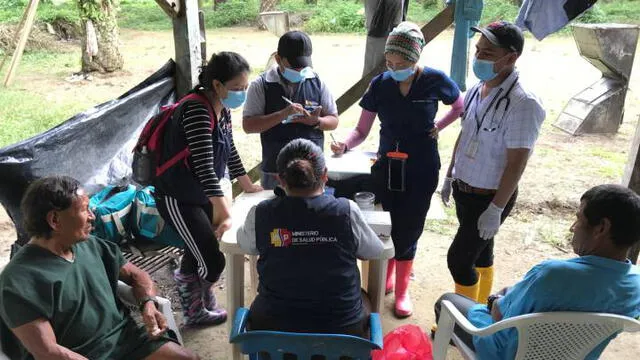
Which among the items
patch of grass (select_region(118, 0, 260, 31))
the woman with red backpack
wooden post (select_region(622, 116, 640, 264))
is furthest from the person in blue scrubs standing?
patch of grass (select_region(118, 0, 260, 31))

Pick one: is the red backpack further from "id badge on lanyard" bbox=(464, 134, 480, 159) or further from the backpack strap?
"id badge on lanyard" bbox=(464, 134, 480, 159)

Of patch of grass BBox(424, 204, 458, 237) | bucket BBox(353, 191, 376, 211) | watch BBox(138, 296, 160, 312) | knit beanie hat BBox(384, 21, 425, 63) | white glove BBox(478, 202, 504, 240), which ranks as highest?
knit beanie hat BBox(384, 21, 425, 63)

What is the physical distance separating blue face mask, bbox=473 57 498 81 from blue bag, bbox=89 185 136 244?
2.71 meters

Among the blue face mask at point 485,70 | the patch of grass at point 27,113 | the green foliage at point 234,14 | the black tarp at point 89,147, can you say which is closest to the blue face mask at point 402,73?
the blue face mask at point 485,70

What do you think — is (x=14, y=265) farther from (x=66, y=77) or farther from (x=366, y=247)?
(x=66, y=77)

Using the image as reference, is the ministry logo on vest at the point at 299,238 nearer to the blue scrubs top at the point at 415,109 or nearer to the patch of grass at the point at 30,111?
the blue scrubs top at the point at 415,109

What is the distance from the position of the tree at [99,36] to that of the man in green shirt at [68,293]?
8.77m

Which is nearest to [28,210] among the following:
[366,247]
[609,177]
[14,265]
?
[14,265]

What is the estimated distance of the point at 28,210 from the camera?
194 cm

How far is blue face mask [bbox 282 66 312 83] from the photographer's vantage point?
3021mm

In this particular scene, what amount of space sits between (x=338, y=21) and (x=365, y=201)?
13938 mm

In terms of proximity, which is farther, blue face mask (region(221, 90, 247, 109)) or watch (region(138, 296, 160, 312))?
blue face mask (region(221, 90, 247, 109))

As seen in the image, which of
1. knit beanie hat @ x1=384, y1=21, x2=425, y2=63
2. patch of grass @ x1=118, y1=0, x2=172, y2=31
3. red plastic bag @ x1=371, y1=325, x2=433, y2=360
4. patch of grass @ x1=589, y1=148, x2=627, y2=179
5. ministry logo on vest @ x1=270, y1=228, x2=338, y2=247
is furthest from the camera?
patch of grass @ x1=118, y1=0, x2=172, y2=31

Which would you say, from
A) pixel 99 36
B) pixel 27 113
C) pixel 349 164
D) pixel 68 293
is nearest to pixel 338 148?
pixel 349 164
